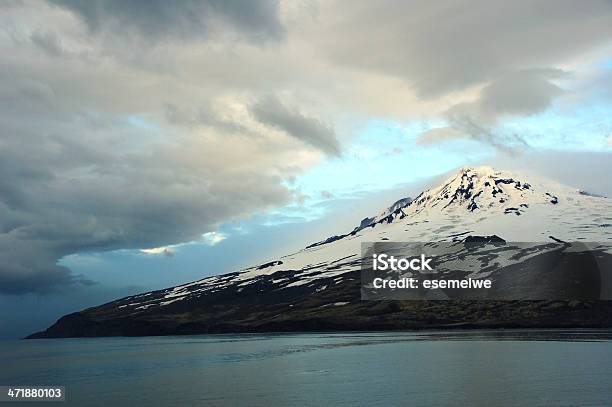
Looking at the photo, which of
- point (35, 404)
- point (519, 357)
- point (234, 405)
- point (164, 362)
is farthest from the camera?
point (164, 362)

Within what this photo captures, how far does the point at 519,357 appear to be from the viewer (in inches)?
5017

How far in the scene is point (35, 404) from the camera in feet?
275

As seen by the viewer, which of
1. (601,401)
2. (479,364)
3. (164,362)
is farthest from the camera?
(164,362)

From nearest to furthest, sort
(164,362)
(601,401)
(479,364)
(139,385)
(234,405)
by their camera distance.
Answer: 1. (601,401)
2. (234,405)
3. (139,385)
4. (479,364)
5. (164,362)

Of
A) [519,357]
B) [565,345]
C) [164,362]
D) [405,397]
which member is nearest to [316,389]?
[405,397]

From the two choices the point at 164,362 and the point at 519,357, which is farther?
the point at 164,362

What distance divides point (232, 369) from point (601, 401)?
74.8 metres

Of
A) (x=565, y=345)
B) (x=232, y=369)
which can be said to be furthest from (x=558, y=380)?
(x=565, y=345)

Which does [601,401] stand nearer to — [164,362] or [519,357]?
[519,357]

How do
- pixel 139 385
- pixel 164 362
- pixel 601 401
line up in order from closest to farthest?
pixel 601 401
pixel 139 385
pixel 164 362

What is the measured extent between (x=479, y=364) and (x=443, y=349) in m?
42.3

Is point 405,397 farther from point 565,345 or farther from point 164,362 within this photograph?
point 565,345

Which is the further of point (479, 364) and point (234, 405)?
point (479, 364)

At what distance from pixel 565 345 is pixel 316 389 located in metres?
102
